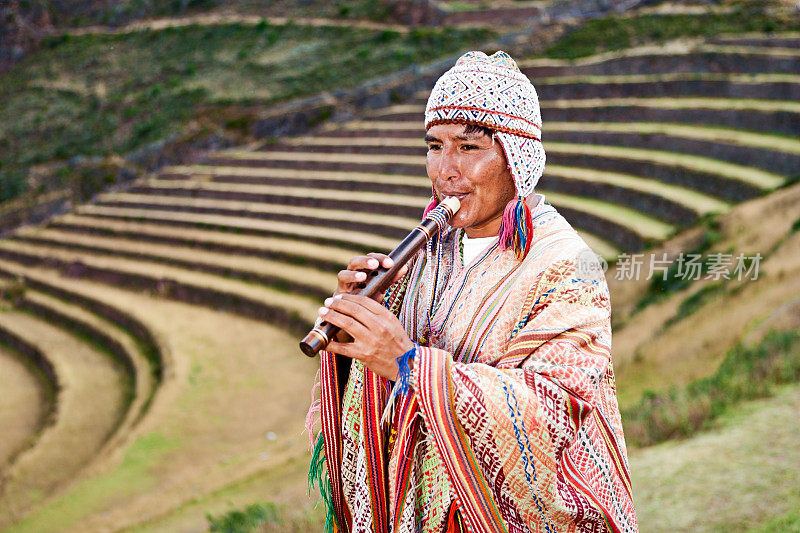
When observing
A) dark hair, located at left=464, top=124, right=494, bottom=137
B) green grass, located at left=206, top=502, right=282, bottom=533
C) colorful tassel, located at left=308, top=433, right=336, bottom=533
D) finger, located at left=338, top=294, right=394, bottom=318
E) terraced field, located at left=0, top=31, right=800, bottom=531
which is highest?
terraced field, located at left=0, top=31, right=800, bottom=531

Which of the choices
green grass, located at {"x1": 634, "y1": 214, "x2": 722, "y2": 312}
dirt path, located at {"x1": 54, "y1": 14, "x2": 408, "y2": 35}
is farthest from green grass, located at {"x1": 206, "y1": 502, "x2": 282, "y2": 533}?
dirt path, located at {"x1": 54, "y1": 14, "x2": 408, "y2": 35}

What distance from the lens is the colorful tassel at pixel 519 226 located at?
1.78m

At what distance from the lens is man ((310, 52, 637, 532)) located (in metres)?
1.59

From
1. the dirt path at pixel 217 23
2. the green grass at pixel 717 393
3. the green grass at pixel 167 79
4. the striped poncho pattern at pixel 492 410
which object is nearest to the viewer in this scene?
the striped poncho pattern at pixel 492 410

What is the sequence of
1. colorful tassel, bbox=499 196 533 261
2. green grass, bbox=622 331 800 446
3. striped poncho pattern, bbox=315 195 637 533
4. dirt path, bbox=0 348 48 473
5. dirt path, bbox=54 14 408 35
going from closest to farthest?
1. striped poncho pattern, bbox=315 195 637 533
2. colorful tassel, bbox=499 196 533 261
3. green grass, bbox=622 331 800 446
4. dirt path, bbox=0 348 48 473
5. dirt path, bbox=54 14 408 35

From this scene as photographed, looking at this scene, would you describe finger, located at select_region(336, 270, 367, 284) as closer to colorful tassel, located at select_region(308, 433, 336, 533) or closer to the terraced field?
colorful tassel, located at select_region(308, 433, 336, 533)

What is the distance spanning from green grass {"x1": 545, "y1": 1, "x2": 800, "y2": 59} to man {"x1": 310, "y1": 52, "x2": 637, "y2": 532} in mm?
12774

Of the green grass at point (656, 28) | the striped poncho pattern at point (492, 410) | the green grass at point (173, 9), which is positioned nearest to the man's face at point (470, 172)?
the striped poncho pattern at point (492, 410)

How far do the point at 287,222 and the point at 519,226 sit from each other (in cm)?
1031

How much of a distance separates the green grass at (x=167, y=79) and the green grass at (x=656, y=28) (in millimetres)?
3061

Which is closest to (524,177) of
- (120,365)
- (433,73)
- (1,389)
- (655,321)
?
(655,321)

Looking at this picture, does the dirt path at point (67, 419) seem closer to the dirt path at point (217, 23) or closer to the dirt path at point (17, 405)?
the dirt path at point (17, 405)

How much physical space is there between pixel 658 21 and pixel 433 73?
4.68 m

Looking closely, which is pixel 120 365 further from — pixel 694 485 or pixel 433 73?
pixel 433 73
